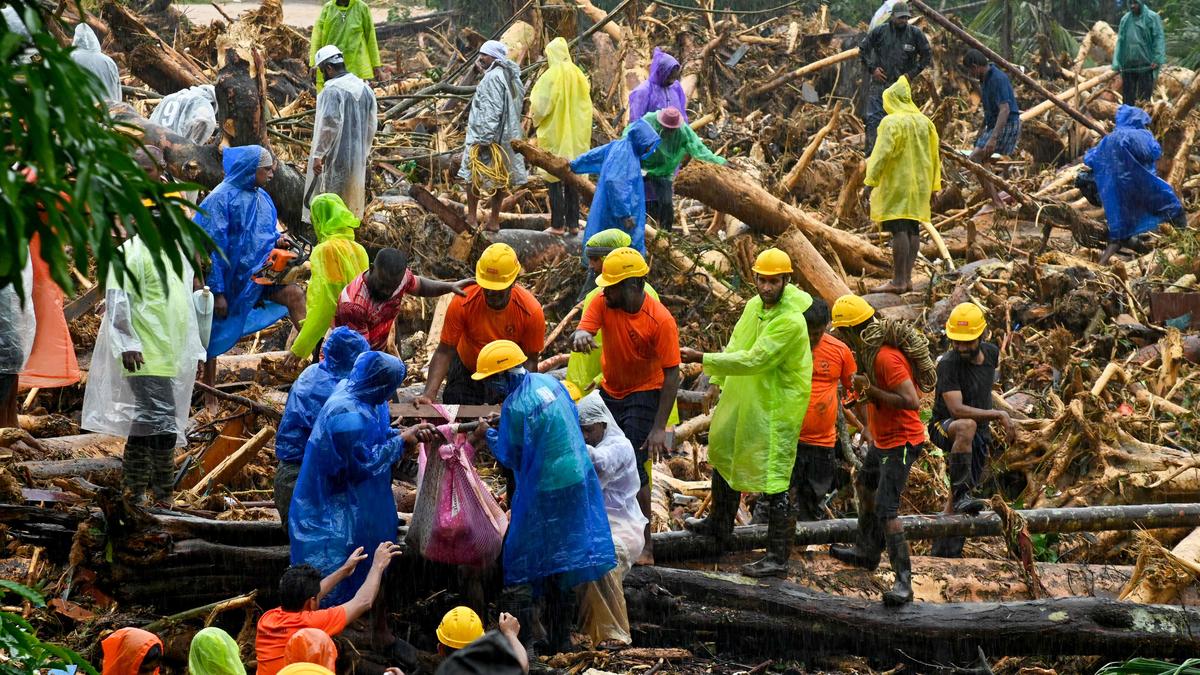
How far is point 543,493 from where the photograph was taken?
588 centimetres

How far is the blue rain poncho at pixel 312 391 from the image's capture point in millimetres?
6230

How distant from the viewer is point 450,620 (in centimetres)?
534

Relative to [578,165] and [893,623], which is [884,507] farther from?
[578,165]

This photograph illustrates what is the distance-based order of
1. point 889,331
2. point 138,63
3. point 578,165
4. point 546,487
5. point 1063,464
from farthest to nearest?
1. point 138,63
2. point 578,165
3. point 1063,464
4. point 889,331
5. point 546,487

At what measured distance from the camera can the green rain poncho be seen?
264 inches

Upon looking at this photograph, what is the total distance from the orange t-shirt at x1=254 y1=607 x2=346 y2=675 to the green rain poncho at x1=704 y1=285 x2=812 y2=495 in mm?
2322

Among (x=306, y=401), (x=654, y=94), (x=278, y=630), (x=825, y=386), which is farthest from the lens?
(x=654, y=94)

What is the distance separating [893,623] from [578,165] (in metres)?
4.96

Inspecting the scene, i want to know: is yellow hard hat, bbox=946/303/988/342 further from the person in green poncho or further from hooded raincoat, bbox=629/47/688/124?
the person in green poncho

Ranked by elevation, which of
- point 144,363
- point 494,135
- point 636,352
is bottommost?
point 144,363

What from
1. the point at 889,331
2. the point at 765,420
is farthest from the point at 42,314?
the point at 889,331

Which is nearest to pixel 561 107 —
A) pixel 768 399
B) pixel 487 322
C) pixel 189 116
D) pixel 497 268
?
pixel 189 116

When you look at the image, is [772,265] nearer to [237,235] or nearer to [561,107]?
[237,235]

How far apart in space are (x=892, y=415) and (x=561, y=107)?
5.97m
